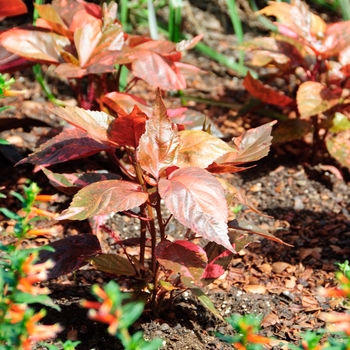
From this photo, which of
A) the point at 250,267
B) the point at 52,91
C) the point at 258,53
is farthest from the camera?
the point at 52,91

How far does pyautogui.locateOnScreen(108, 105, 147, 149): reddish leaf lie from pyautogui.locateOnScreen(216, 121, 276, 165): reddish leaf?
0.25 meters

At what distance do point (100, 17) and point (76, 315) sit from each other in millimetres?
1275

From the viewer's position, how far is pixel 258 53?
115 inches

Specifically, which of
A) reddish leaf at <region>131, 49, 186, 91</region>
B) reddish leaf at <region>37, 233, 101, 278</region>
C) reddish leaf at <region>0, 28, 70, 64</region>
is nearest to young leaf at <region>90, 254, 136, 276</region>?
reddish leaf at <region>37, 233, 101, 278</region>

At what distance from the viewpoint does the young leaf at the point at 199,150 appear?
1.56 metres

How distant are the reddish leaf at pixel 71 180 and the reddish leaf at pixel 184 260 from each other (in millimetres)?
295

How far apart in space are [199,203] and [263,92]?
1390mm

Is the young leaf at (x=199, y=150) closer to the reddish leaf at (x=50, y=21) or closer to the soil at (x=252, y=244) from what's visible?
the soil at (x=252, y=244)

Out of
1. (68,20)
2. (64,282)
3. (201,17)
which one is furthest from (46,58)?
(201,17)

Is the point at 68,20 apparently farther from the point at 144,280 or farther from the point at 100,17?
the point at 144,280

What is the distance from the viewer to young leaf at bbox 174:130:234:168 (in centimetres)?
156

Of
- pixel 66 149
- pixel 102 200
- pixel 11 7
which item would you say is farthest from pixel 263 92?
pixel 102 200

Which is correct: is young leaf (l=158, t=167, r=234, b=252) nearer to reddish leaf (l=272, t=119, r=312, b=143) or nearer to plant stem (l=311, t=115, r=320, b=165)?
reddish leaf (l=272, t=119, r=312, b=143)

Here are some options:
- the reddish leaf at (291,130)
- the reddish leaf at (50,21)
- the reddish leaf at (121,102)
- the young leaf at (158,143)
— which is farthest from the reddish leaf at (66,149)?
the reddish leaf at (291,130)
